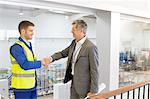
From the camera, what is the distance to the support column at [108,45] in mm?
4074

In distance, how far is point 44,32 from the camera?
6949 millimetres

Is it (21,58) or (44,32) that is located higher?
(44,32)

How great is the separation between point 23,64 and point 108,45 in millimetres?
2053

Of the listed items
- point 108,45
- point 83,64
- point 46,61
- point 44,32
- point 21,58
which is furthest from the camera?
point 44,32

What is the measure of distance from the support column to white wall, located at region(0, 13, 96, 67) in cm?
304

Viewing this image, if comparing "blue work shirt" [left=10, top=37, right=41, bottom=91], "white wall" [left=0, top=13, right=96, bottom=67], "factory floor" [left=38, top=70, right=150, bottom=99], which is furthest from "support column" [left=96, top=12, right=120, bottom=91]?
"white wall" [left=0, top=13, right=96, bottom=67]

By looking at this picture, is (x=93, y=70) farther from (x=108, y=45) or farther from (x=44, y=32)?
(x=44, y=32)

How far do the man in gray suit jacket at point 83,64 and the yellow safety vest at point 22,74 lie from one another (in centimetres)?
52

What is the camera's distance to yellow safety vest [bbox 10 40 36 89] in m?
2.49

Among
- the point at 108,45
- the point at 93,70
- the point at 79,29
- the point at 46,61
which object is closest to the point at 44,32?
the point at 108,45

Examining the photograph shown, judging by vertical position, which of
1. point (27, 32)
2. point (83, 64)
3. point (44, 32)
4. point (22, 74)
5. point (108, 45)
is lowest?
point (22, 74)

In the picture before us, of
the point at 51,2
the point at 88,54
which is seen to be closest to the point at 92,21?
the point at 51,2

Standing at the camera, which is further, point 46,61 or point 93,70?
point 46,61

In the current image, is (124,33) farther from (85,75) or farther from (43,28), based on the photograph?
(85,75)
